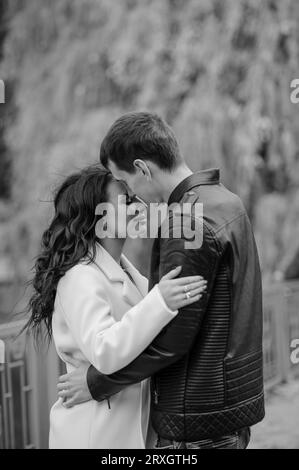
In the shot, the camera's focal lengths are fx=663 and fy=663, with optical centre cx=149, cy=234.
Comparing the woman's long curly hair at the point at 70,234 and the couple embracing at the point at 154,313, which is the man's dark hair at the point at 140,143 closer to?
the couple embracing at the point at 154,313

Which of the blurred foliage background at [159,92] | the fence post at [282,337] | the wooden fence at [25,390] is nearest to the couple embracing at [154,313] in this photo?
the wooden fence at [25,390]

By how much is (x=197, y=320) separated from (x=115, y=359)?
200 millimetres

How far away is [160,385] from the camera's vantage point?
1.53m

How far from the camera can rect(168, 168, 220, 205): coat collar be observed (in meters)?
1.55

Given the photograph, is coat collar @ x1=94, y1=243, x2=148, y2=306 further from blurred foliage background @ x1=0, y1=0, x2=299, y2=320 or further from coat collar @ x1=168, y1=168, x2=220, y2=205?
blurred foliage background @ x1=0, y1=0, x2=299, y2=320

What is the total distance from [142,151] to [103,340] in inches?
17.5

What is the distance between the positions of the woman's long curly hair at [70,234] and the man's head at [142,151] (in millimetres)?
130

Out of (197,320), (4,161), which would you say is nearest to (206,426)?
(197,320)

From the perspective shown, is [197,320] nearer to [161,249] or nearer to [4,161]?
[161,249]

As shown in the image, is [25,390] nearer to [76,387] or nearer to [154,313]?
[76,387]

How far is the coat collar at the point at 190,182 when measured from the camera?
155 cm

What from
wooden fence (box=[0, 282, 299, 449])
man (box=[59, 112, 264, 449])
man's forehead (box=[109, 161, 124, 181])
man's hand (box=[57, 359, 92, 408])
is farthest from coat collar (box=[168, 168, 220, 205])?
wooden fence (box=[0, 282, 299, 449])

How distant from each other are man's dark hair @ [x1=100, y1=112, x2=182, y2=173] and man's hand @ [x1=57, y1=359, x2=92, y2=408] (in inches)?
19.5
